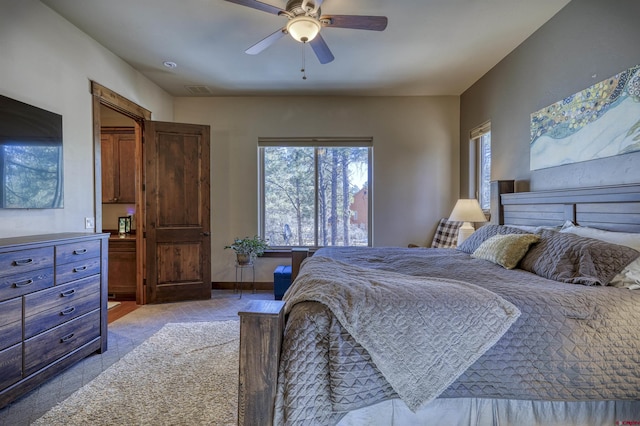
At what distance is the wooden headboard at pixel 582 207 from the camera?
1.84m

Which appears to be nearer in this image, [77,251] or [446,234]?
[77,251]

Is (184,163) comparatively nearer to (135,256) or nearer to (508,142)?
(135,256)

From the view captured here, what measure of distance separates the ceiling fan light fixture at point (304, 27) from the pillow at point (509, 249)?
81.6 inches

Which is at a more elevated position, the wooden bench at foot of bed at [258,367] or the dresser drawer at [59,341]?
the wooden bench at foot of bed at [258,367]

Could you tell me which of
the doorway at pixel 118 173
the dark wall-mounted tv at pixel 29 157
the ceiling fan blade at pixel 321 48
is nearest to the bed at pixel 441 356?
the ceiling fan blade at pixel 321 48

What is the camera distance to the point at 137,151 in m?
3.86

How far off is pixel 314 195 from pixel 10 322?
11.2ft

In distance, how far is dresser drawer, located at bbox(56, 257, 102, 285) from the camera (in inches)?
84.9

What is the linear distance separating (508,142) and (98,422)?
420 cm

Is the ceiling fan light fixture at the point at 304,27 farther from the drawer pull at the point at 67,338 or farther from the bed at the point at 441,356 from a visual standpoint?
the drawer pull at the point at 67,338

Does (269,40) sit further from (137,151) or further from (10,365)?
(10,365)

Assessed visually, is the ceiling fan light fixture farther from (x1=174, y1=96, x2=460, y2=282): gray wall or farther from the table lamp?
the table lamp

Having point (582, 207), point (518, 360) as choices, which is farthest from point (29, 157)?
point (582, 207)

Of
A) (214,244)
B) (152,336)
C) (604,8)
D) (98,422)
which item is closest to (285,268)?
(214,244)
